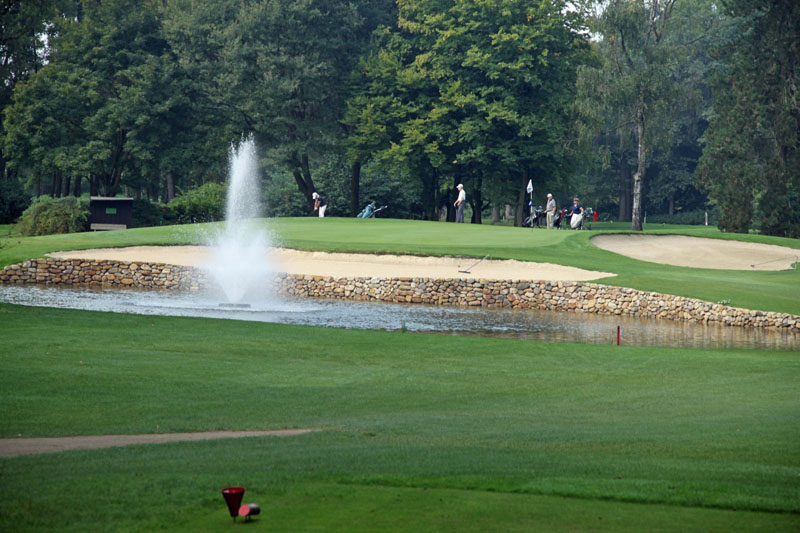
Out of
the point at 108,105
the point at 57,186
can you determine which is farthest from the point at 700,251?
the point at 57,186

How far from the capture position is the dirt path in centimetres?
812

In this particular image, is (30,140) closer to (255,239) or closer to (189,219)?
(189,219)

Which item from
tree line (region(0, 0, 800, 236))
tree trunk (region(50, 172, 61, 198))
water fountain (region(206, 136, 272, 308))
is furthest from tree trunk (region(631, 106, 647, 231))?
tree trunk (region(50, 172, 61, 198))

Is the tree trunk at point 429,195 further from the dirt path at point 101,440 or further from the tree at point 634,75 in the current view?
the dirt path at point 101,440

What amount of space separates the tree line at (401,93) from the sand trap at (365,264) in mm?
20033

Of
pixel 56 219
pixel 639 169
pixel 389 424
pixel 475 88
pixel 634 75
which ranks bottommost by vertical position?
pixel 389 424

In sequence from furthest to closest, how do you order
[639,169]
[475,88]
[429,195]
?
[429,195] < [475,88] < [639,169]

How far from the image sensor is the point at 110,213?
42688mm

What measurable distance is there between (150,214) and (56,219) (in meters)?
5.86

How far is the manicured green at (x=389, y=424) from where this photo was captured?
6.21 metres

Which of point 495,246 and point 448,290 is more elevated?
point 495,246

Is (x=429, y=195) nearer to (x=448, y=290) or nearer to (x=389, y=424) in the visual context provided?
(x=448, y=290)

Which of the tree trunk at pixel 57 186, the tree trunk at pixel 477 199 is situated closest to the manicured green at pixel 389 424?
the tree trunk at pixel 477 199

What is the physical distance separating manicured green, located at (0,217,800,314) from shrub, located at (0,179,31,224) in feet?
51.9
